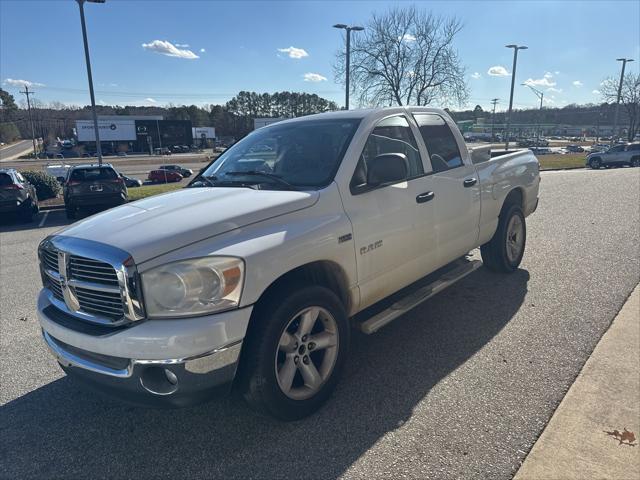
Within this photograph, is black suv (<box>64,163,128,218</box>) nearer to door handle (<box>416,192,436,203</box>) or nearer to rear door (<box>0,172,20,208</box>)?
rear door (<box>0,172,20,208</box>)

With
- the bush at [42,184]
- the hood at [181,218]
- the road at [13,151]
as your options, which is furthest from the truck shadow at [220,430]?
the road at [13,151]

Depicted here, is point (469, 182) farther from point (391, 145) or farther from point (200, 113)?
point (200, 113)

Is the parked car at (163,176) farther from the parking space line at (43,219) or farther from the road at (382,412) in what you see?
the road at (382,412)

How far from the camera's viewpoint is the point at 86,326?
8.45 feet

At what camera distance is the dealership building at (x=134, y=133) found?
81.6 m

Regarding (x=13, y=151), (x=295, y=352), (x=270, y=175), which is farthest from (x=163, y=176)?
(x=13, y=151)

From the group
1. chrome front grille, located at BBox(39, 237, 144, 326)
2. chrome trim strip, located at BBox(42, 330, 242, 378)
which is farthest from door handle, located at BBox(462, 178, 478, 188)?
chrome front grille, located at BBox(39, 237, 144, 326)

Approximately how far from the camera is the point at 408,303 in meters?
3.76

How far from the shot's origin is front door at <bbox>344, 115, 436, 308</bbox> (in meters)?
3.22

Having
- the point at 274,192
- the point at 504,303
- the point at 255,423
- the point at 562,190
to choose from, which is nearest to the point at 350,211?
the point at 274,192

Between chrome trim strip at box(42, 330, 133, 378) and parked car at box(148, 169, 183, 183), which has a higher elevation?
chrome trim strip at box(42, 330, 133, 378)

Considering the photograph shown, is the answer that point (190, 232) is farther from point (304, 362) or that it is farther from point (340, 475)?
point (340, 475)

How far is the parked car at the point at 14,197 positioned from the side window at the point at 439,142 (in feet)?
36.4

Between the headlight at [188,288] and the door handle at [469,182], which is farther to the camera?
the door handle at [469,182]
